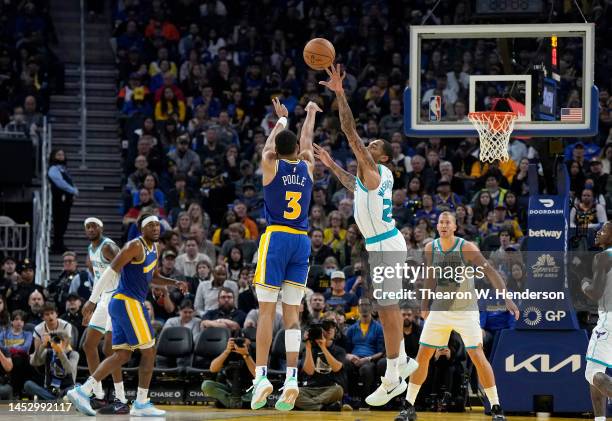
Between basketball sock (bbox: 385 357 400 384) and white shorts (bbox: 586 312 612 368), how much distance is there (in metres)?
2.04

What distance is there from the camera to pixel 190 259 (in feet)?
63.5

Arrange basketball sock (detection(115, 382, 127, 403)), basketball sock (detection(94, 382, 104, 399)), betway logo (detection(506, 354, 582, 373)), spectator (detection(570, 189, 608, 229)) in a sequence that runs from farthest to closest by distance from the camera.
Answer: spectator (detection(570, 189, 608, 229)) < betway logo (detection(506, 354, 582, 373)) < basketball sock (detection(115, 382, 127, 403)) < basketball sock (detection(94, 382, 104, 399))

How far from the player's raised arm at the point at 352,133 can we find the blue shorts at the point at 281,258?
938 mm

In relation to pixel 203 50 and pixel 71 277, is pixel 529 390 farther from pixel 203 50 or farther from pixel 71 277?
pixel 203 50

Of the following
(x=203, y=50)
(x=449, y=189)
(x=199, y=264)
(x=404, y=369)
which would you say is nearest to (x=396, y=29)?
(x=203, y=50)

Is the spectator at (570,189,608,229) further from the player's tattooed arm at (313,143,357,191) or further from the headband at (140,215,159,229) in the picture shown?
the headband at (140,215,159,229)

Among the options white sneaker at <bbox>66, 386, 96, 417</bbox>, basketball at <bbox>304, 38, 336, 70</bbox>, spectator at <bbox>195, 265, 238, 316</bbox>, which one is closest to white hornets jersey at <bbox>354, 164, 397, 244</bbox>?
basketball at <bbox>304, 38, 336, 70</bbox>

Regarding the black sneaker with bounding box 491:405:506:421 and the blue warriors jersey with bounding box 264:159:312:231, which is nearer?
the blue warriors jersey with bounding box 264:159:312:231

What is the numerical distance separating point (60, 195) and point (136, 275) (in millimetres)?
7433

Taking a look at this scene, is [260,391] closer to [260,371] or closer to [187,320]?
[260,371]

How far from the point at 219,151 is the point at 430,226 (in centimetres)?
513

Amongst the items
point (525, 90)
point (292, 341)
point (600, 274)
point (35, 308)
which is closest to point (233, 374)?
point (35, 308)

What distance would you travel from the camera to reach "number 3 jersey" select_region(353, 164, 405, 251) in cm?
1293

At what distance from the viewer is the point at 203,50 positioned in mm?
Result: 25859
